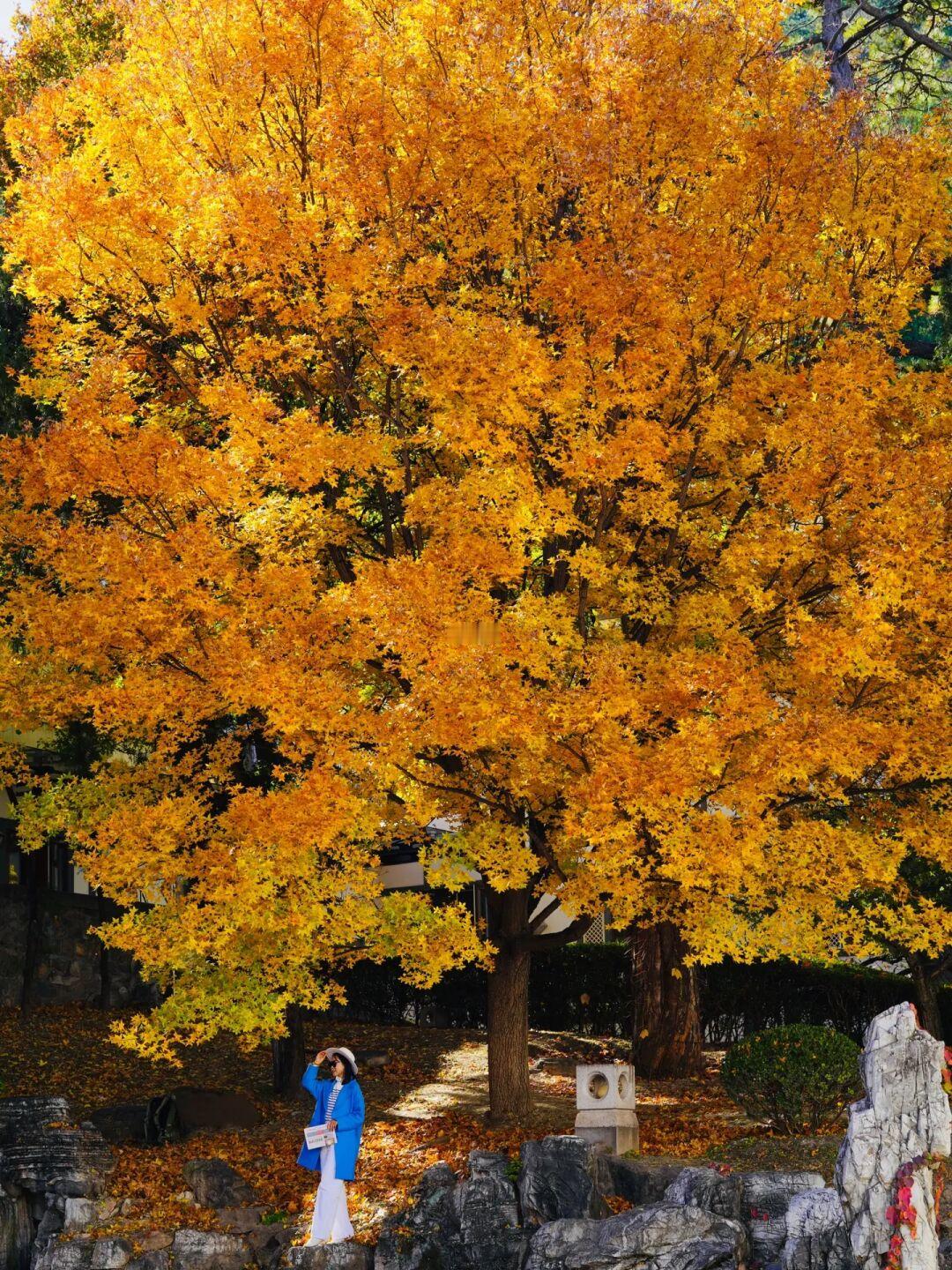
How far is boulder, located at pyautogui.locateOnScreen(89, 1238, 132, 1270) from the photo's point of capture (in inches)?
528

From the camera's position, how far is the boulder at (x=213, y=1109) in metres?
17.0

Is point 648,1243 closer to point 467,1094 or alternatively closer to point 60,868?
point 467,1094

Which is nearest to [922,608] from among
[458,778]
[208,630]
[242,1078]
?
[458,778]

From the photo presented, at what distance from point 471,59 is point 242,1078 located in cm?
1403

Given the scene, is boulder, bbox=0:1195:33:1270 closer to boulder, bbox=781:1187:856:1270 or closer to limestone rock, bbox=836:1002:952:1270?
boulder, bbox=781:1187:856:1270

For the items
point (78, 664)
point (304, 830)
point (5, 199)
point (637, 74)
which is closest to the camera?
point (304, 830)

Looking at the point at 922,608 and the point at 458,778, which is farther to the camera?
the point at 458,778

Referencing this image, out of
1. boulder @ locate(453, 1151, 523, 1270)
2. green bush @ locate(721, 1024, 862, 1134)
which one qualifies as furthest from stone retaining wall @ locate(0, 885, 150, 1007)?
green bush @ locate(721, 1024, 862, 1134)

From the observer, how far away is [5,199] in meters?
19.9

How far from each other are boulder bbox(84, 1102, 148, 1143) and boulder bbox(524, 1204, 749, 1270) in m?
6.61

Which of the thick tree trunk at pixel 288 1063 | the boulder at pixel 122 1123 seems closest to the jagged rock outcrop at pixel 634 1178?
A: the boulder at pixel 122 1123

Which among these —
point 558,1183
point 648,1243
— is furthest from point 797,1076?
point 648,1243

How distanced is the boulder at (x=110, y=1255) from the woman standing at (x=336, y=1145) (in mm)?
1861

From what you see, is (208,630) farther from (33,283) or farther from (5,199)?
(5,199)
